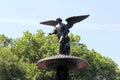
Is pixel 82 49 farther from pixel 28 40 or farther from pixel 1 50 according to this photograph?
pixel 1 50

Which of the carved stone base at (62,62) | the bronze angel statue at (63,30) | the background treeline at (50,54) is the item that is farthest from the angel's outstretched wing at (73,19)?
the background treeline at (50,54)

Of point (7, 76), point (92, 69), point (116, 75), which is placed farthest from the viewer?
point (116, 75)

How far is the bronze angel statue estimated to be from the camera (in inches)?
661

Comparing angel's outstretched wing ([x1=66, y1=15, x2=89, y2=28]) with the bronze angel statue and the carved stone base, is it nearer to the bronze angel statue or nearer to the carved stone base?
the bronze angel statue

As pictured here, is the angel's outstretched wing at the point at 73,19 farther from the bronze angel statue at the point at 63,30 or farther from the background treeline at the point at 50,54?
the background treeline at the point at 50,54

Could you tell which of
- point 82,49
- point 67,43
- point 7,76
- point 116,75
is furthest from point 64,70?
point 116,75

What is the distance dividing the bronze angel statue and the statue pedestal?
1.94ft

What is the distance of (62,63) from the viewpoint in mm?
16062

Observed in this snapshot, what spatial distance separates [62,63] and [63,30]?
1783mm

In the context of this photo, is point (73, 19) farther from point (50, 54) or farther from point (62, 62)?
point (50, 54)

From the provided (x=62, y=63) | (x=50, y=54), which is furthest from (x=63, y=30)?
(x=50, y=54)

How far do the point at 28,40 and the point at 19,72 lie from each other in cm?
1300

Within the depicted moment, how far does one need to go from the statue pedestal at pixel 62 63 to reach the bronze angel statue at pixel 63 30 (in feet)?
1.94

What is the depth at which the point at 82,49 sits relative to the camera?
4788 cm
